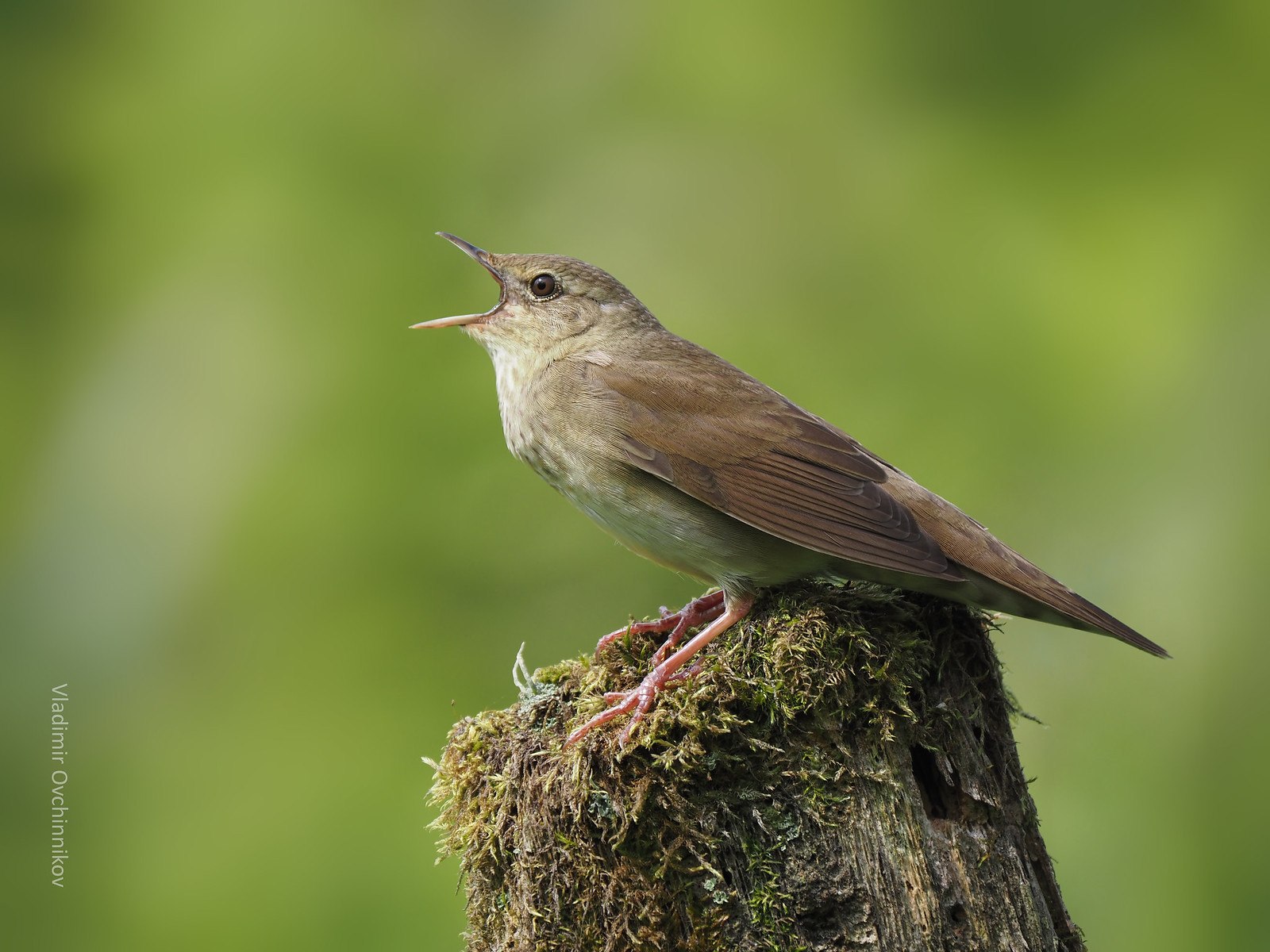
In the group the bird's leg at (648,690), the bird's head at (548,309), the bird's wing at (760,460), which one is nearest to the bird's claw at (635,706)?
the bird's leg at (648,690)

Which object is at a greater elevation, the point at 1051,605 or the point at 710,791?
the point at 1051,605

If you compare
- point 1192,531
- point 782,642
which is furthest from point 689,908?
point 1192,531

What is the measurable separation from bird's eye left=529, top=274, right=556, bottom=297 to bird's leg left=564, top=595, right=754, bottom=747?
6.03 feet

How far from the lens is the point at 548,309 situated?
508 centimetres

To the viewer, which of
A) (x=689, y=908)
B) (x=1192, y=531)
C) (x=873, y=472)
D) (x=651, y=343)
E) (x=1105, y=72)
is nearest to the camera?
(x=689, y=908)

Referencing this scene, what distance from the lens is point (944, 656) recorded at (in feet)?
11.3

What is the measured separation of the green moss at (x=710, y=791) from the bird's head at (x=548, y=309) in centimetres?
192

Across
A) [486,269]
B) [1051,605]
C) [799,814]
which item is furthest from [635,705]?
[486,269]

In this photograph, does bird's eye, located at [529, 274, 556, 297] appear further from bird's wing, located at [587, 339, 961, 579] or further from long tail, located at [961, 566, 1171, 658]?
long tail, located at [961, 566, 1171, 658]

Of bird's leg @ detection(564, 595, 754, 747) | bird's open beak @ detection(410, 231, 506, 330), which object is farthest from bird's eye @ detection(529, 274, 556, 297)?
bird's leg @ detection(564, 595, 754, 747)

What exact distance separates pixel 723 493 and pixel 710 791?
3.95 feet

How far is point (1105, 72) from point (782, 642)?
5386 millimetres

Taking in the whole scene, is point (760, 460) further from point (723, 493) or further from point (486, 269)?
point (486, 269)

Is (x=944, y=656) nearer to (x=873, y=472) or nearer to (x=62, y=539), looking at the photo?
(x=873, y=472)
